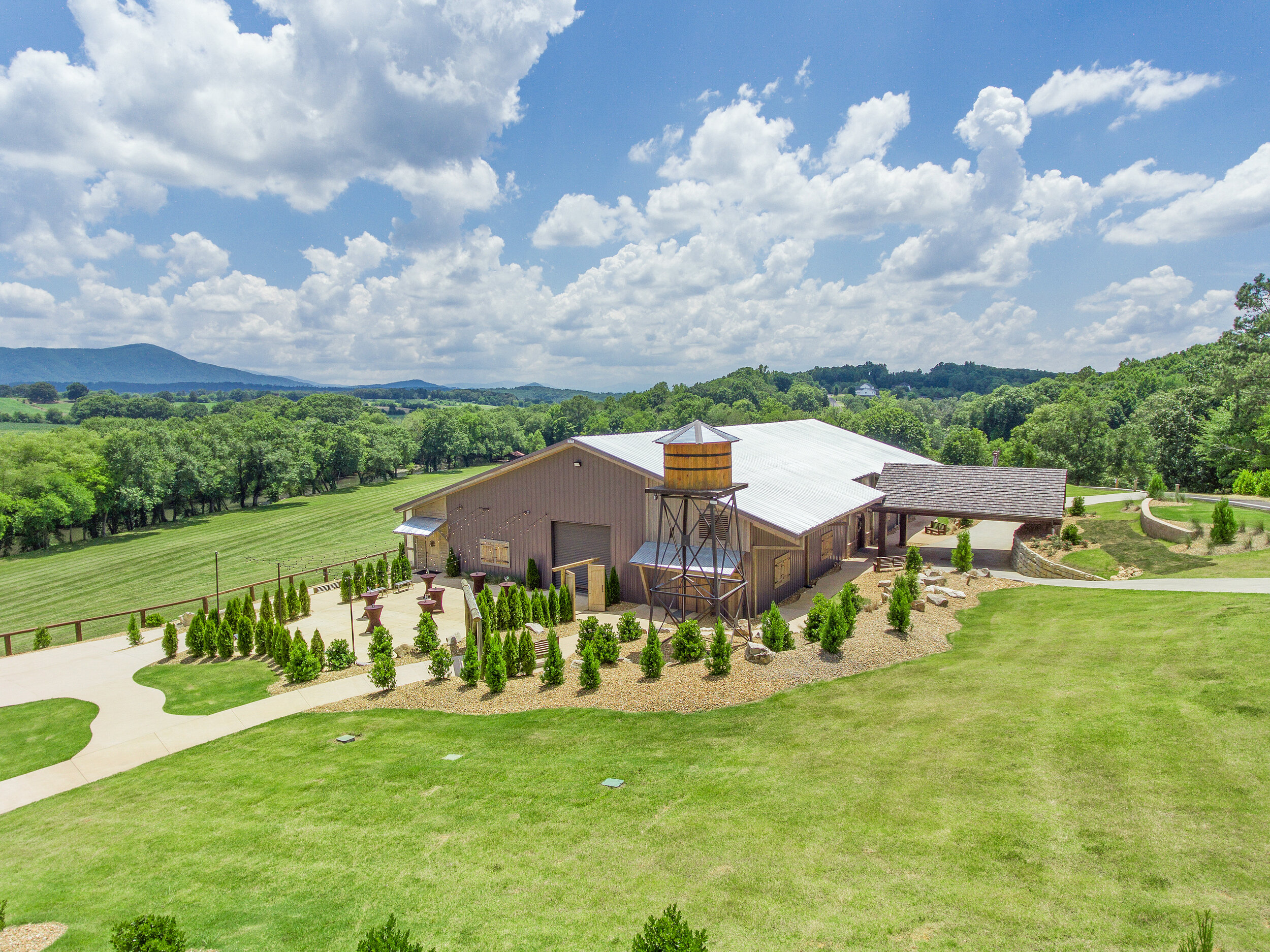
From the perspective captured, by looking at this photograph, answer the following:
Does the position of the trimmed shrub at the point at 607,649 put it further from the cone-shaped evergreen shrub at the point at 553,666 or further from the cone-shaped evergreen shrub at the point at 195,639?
the cone-shaped evergreen shrub at the point at 195,639

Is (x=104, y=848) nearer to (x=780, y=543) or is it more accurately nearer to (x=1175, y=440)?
(x=780, y=543)

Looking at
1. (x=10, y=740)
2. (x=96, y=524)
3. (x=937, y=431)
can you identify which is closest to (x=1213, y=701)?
(x=10, y=740)

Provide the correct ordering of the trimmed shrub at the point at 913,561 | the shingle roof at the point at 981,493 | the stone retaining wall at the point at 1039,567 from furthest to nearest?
the shingle roof at the point at 981,493, the trimmed shrub at the point at 913,561, the stone retaining wall at the point at 1039,567

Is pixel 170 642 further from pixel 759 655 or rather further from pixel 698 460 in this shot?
pixel 759 655

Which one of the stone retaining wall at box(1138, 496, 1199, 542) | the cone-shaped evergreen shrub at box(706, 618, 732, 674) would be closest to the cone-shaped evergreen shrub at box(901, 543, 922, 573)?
the stone retaining wall at box(1138, 496, 1199, 542)

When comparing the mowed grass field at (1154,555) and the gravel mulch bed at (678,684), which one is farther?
the mowed grass field at (1154,555)

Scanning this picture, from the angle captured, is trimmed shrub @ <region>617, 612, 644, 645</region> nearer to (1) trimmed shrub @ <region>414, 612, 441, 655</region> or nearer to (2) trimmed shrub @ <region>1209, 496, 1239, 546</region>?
(1) trimmed shrub @ <region>414, 612, 441, 655</region>

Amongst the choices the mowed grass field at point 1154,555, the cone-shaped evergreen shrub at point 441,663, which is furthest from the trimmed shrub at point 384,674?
the mowed grass field at point 1154,555
